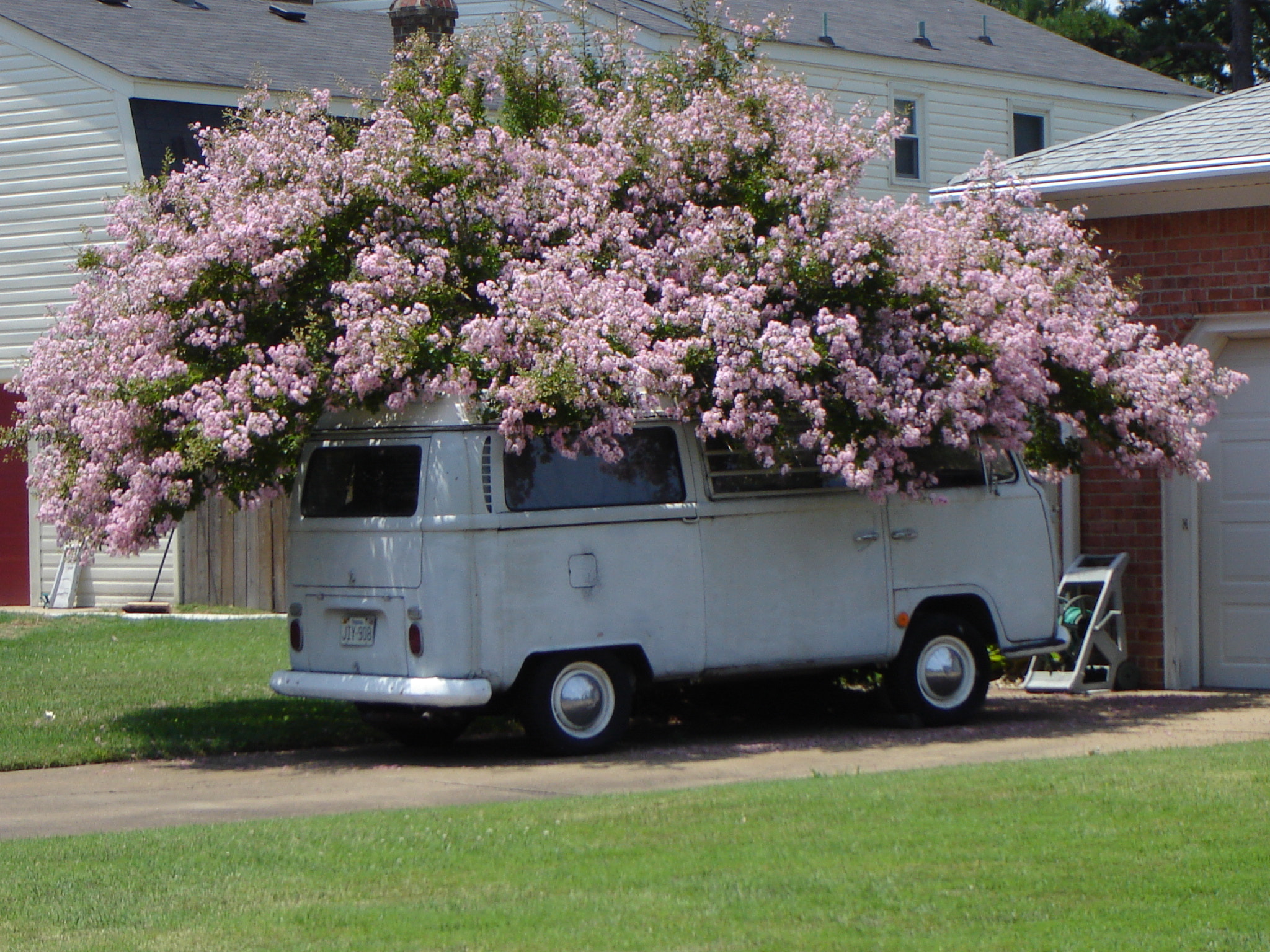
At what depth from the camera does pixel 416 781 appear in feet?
31.5

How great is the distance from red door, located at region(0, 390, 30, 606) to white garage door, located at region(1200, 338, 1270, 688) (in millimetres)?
13677

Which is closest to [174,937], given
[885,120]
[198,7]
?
[885,120]

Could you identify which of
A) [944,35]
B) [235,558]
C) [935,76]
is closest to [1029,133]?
[935,76]

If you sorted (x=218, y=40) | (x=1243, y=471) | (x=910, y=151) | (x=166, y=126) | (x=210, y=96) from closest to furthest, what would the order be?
(x=1243, y=471)
(x=166, y=126)
(x=210, y=96)
(x=218, y=40)
(x=910, y=151)

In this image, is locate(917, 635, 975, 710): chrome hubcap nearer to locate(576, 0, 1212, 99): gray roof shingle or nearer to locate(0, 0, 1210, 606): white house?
locate(0, 0, 1210, 606): white house

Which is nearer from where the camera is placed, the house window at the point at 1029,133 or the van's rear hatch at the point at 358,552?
the van's rear hatch at the point at 358,552

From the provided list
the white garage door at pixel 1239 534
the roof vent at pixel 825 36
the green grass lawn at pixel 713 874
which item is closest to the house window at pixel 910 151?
the roof vent at pixel 825 36

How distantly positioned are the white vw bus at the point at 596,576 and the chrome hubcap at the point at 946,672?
0.05 ft

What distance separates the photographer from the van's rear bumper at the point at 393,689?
964 cm

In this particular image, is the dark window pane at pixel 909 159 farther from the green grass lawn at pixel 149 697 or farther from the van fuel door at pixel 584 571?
the van fuel door at pixel 584 571

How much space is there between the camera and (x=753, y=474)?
1072 cm

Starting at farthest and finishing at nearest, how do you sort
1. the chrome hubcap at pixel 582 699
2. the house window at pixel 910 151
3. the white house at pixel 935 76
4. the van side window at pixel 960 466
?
the house window at pixel 910 151
the white house at pixel 935 76
the van side window at pixel 960 466
the chrome hubcap at pixel 582 699

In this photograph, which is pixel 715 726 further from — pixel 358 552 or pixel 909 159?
pixel 909 159

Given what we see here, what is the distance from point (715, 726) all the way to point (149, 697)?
13.1ft
